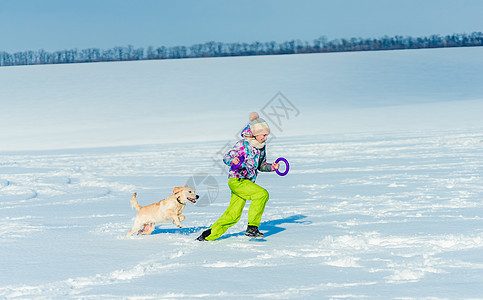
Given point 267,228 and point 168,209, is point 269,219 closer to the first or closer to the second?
point 267,228

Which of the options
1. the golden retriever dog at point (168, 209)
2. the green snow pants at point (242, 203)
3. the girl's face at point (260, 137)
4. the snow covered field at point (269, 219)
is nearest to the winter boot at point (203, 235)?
the green snow pants at point (242, 203)

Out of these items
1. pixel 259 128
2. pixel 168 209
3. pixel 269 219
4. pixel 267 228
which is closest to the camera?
pixel 259 128

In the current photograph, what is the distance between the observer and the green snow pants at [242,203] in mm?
5820

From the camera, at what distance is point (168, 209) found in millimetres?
5871

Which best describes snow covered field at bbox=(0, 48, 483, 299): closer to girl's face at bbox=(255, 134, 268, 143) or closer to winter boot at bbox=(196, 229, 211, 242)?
winter boot at bbox=(196, 229, 211, 242)

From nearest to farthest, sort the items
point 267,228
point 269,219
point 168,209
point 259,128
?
point 259,128, point 168,209, point 267,228, point 269,219

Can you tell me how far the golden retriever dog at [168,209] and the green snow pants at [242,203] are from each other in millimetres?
358

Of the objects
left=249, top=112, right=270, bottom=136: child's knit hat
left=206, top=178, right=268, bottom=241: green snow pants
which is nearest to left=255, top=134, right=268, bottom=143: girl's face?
left=249, top=112, right=270, bottom=136: child's knit hat

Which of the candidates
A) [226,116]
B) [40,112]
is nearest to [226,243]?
[226,116]

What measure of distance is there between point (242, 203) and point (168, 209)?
727mm

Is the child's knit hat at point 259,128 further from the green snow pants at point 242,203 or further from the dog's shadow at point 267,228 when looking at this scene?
the dog's shadow at point 267,228

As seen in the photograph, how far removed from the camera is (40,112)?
115 feet

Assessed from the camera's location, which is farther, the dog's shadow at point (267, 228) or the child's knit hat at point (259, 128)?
the dog's shadow at point (267, 228)

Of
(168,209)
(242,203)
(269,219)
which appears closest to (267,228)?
(269,219)
